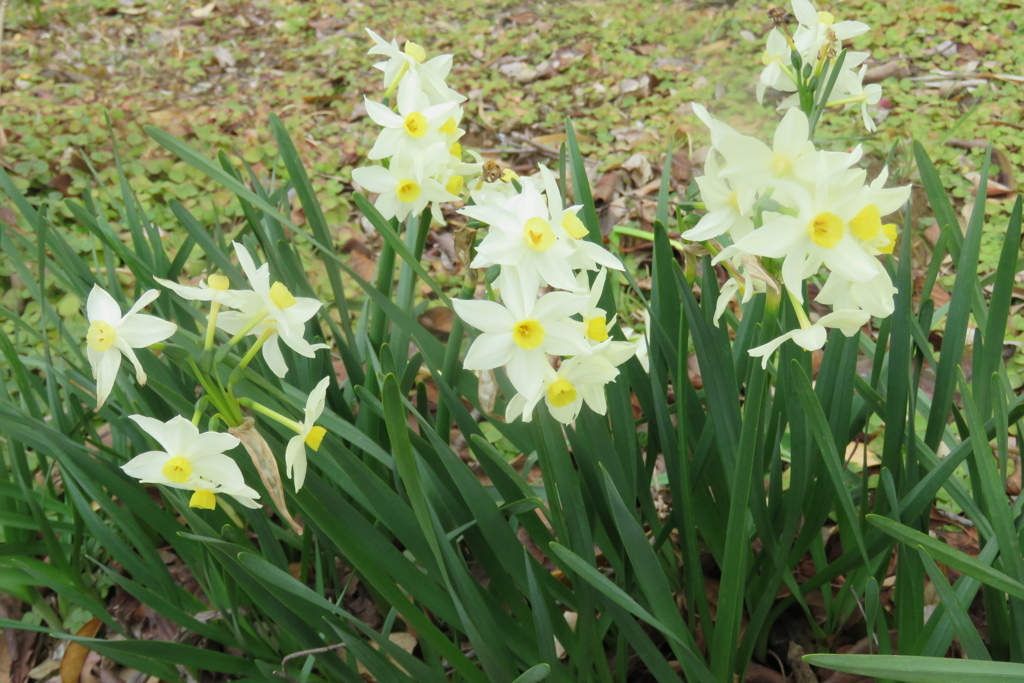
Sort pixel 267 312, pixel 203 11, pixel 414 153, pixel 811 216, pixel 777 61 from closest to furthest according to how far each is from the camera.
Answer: pixel 811 216 < pixel 267 312 < pixel 414 153 < pixel 777 61 < pixel 203 11

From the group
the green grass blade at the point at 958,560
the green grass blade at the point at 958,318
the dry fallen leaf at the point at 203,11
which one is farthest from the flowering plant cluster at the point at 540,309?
the dry fallen leaf at the point at 203,11

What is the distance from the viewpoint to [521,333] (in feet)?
2.60

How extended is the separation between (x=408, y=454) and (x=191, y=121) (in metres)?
3.19

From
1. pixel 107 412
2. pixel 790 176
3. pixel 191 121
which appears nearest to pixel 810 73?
pixel 790 176

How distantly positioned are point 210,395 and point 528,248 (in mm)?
398

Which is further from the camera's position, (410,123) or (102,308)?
(410,123)

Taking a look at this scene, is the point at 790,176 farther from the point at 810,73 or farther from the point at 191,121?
the point at 191,121

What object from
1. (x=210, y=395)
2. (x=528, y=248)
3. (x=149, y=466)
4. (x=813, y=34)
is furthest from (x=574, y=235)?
(x=813, y=34)

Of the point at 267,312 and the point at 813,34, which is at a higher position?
the point at 813,34

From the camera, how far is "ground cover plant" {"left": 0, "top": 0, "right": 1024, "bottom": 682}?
79cm

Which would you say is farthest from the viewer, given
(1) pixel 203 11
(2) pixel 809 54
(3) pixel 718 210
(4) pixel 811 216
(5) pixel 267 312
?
(1) pixel 203 11

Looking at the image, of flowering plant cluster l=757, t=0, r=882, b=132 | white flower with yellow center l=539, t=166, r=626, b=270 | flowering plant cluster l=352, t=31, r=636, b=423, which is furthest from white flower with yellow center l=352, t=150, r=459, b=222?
flowering plant cluster l=757, t=0, r=882, b=132

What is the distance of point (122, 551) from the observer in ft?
4.06

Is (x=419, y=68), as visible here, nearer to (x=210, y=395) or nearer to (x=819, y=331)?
(x=210, y=395)
